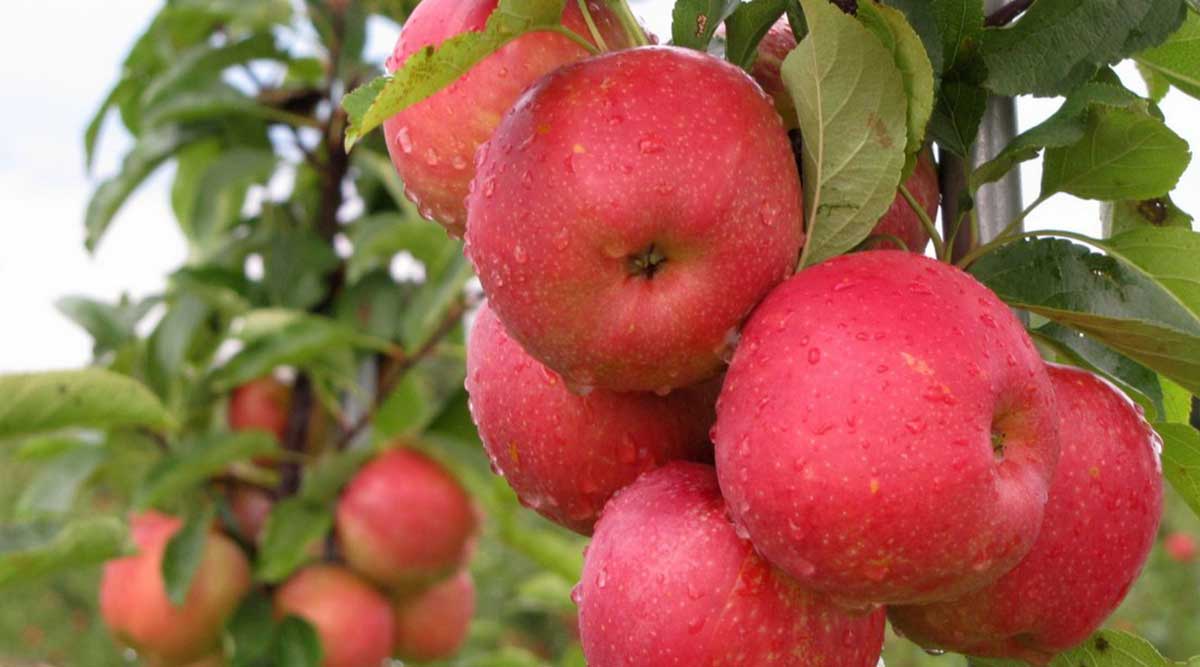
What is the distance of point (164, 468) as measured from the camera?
164 cm

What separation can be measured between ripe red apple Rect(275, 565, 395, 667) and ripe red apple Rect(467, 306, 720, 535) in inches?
45.0

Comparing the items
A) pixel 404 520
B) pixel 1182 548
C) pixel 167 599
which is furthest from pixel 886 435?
pixel 1182 548

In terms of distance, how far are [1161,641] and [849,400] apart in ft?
10.8

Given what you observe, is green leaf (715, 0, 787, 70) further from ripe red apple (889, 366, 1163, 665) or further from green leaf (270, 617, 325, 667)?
green leaf (270, 617, 325, 667)

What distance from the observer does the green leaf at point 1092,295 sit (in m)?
0.59

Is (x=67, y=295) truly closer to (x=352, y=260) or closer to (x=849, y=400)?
(x=352, y=260)

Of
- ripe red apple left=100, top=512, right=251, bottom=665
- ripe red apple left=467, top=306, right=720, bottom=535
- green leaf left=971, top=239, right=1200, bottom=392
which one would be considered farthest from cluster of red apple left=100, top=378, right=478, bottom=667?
green leaf left=971, top=239, right=1200, bottom=392

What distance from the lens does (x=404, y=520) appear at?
1.72m

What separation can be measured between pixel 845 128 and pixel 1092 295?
170mm

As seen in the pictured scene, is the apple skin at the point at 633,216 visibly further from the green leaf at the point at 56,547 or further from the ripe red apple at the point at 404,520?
the ripe red apple at the point at 404,520

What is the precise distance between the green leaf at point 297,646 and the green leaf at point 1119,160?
4.14 ft

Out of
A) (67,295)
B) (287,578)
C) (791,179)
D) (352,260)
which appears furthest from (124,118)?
(791,179)

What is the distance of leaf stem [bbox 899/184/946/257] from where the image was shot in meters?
0.60

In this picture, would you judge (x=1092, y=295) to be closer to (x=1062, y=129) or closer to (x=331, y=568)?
(x=1062, y=129)
